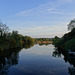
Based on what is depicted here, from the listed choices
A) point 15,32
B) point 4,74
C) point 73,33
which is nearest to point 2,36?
point 15,32

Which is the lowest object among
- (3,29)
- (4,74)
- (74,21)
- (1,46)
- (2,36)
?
(4,74)

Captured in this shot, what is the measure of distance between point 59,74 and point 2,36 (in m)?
36.9

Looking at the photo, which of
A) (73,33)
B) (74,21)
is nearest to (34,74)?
(73,33)

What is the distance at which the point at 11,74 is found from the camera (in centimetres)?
1578

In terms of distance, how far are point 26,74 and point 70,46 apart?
21894mm

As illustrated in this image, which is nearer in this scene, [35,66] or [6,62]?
[35,66]

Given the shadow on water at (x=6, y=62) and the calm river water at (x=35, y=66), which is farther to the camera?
the shadow on water at (x=6, y=62)

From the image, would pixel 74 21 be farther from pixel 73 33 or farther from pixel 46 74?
pixel 46 74

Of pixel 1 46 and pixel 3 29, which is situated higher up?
pixel 3 29

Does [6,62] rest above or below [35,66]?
below

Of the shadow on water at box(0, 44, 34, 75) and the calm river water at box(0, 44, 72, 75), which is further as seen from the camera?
the shadow on water at box(0, 44, 34, 75)

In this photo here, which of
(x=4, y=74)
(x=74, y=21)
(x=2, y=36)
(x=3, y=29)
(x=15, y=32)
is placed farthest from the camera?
(x=15, y=32)

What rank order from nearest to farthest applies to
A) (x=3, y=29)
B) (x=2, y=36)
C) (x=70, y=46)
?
1. (x=70, y=46)
2. (x=2, y=36)
3. (x=3, y=29)

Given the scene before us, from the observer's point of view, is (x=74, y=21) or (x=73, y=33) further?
(x=74, y=21)
